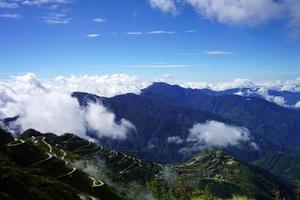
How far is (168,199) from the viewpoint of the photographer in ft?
529

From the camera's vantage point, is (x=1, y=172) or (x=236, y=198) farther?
(x=1, y=172)

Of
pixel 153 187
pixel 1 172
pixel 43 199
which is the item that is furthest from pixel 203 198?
pixel 1 172

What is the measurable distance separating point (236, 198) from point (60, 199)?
85.1 meters

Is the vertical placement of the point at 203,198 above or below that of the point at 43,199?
above

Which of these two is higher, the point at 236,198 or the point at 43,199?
the point at 236,198

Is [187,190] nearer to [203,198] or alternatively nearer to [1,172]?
[203,198]

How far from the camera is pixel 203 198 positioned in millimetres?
160000

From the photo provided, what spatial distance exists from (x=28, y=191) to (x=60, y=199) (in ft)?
56.6

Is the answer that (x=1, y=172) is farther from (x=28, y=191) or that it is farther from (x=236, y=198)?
(x=236, y=198)

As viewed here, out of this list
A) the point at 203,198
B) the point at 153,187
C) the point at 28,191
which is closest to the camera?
the point at 203,198

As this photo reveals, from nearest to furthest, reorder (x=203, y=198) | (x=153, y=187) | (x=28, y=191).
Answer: (x=203, y=198)
(x=153, y=187)
(x=28, y=191)

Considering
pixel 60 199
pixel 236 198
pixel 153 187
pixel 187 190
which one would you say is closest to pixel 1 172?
pixel 60 199

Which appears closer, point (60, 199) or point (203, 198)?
point (203, 198)

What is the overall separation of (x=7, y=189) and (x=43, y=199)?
639 inches
